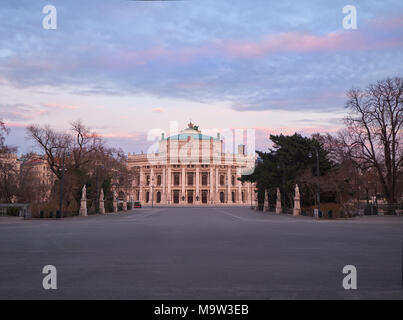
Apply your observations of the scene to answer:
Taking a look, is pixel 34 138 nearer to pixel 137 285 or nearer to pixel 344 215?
pixel 344 215

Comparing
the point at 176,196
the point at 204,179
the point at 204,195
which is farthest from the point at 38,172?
the point at 204,179

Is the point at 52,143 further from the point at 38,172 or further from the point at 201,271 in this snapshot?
the point at 38,172

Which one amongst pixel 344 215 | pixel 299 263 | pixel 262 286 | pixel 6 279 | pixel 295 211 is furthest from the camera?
pixel 295 211

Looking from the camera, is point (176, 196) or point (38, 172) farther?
point (176, 196)

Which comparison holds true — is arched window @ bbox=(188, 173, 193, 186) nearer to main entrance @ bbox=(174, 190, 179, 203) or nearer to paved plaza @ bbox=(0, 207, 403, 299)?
main entrance @ bbox=(174, 190, 179, 203)

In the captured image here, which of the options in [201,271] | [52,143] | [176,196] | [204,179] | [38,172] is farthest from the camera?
[204,179]

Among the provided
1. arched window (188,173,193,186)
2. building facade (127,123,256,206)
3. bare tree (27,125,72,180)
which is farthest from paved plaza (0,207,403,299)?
arched window (188,173,193,186)

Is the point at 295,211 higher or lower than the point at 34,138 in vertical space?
lower

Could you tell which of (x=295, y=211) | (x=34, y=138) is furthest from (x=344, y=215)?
(x=34, y=138)

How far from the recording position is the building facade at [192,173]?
130m

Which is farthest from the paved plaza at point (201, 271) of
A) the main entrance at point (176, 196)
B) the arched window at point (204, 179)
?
the arched window at point (204, 179)

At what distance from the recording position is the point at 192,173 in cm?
13450
